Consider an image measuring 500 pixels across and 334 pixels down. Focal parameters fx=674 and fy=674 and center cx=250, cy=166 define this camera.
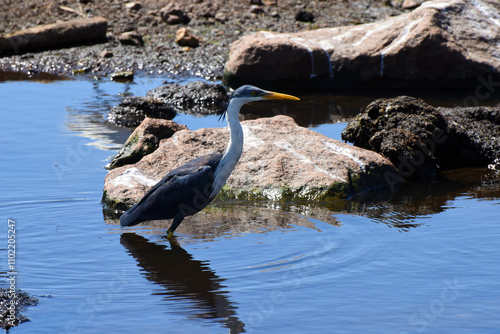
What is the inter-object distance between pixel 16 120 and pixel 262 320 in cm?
905

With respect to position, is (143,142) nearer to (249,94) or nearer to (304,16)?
(249,94)

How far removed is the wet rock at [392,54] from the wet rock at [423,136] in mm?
3851

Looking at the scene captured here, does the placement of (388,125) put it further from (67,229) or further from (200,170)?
(67,229)

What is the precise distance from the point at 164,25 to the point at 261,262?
13.0 meters

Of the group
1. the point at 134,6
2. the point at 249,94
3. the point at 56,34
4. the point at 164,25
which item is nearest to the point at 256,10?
the point at 164,25

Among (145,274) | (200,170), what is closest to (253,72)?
(200,170)

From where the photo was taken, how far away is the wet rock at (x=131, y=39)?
17544mm

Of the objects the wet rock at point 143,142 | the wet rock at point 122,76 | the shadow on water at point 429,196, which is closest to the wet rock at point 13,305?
the shadow on water at point 429,196

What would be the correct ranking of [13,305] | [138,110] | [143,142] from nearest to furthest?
[13,305]
[143,142]
[138,110]

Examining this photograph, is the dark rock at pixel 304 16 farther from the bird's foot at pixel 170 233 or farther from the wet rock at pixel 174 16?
the bird's foot at pixel 170 233

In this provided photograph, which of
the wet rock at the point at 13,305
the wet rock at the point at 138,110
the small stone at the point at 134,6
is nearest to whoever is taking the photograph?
A: the wet rock at the point at 13,305

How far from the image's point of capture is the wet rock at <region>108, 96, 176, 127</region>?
13.3 metres

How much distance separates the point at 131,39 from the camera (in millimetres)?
17531

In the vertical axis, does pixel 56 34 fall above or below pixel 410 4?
below
